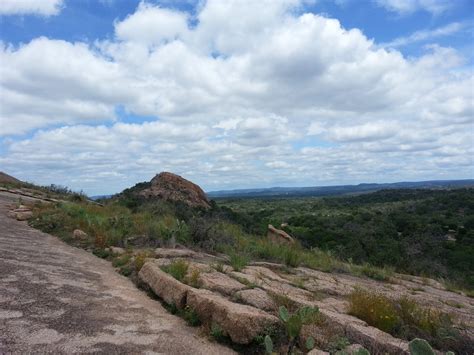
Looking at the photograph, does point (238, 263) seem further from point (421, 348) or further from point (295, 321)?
point (421, 348)

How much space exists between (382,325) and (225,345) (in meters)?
1.99

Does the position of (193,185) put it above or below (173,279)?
above

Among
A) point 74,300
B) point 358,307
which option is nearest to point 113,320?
point 74,300

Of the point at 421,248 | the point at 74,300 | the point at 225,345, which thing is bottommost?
the point at 421,248

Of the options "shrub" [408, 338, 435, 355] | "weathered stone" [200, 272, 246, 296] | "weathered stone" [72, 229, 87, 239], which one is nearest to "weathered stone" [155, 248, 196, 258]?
"weathered stone" [200, 272, 246, 296]

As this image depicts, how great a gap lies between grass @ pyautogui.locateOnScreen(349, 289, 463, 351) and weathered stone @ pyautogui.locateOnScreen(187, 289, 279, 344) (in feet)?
4.49

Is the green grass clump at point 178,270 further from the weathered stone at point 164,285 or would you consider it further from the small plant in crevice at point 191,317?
the small plant in crevice at point 191,317

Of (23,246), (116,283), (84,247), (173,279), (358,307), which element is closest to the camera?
(358,307)

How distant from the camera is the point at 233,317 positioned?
4566 mm

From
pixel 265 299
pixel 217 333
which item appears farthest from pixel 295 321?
pixel 265 299

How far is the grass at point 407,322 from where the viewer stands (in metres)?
4.95

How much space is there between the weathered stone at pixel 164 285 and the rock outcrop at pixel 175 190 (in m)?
13.9

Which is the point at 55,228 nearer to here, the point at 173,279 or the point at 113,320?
the point at 173,279

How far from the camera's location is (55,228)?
1126 centimetres
